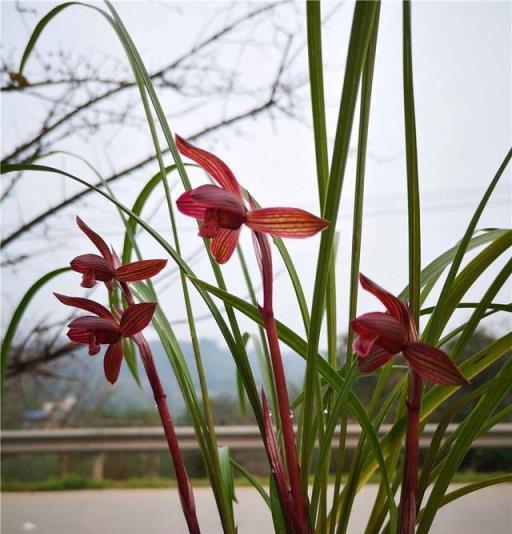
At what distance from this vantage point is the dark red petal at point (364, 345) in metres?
0.28

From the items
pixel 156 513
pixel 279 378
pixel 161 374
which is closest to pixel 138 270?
pixel 279 378

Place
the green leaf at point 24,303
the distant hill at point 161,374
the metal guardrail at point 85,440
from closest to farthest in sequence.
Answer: the green leaf at point 24,303
the distant hill at point 161,374
the metal guardrail at point 85,440

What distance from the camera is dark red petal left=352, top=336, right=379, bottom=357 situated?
0.28 m

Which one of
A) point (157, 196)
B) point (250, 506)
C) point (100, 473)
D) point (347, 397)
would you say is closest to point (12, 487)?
point (100, 473)

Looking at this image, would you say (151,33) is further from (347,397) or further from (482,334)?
(347,397)

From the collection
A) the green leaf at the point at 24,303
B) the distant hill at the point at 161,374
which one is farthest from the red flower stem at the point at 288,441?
the distant hill at the point at 161,374

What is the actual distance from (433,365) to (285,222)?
106mm

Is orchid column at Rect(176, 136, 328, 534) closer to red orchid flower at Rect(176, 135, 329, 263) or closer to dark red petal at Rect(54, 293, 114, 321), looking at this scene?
red orchid flower at Rect(176, 135, 329, 263)

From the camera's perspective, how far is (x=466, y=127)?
124 centimetres

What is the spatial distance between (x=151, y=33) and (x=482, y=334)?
3.45 ft

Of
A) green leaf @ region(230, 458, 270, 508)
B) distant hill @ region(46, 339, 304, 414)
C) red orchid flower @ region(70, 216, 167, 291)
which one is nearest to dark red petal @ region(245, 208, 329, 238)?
red orchid flower @ region(70, 216, 167, 291)

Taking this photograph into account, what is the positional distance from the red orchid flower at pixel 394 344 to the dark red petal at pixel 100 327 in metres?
0.17

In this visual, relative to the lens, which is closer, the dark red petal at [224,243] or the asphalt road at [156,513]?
the dark red petal at [224,243]

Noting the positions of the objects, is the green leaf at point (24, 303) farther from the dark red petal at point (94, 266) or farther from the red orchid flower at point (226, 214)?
the red orchid flower at point (226, 214)
